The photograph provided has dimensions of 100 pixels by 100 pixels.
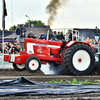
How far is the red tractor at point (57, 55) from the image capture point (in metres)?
9.59

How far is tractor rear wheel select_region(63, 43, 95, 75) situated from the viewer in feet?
31.2

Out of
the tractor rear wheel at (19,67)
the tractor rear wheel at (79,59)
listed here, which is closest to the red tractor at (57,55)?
the tractor rear wheel at (79,59)

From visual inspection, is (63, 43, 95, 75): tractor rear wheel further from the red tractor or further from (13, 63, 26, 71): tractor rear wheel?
(13, 63, 26, 71): tractor rear wheel

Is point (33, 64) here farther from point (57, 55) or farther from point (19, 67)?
point (19, 67)

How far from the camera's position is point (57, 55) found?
10.5 meters

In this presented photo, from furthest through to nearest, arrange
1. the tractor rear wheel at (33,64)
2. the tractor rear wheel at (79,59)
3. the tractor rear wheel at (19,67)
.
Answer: the tractor rear wheel at (19,67), the tractor rear wheel at (33,64), the tractor rear wheel at (79,59)

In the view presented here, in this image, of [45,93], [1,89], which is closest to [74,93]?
[45,93]

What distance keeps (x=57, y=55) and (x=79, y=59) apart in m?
1.11

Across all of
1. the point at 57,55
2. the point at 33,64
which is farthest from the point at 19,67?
the point at 57,55

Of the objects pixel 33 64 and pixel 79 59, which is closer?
pixel 79 59

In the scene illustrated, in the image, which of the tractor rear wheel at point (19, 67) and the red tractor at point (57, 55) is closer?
the red tractor at point (57, 55)

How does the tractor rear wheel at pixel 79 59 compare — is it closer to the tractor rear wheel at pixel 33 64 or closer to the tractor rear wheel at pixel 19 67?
the tractor rear wheel at pixel 33 64

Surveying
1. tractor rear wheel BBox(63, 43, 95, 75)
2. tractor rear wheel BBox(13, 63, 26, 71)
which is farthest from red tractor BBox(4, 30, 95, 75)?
tractor rear wheel BBox(13, 63, 26, 71)

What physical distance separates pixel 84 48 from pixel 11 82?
4.52m
